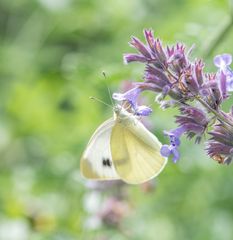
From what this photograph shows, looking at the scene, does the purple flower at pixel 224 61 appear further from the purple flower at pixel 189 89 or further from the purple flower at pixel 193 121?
the purple flower at pixel 193 121

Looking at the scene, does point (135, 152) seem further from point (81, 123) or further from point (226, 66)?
point (81, 123)

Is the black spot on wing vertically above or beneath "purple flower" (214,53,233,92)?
above

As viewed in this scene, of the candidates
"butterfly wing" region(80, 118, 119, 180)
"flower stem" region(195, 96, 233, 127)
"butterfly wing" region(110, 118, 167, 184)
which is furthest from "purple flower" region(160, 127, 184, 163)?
"butterfly wing" region(80, 118, 119, 180)

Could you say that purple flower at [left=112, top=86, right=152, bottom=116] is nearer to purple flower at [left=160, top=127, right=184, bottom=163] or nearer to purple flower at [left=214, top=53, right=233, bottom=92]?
purple flower at [left=160, top=127, right=184, bottom=163]

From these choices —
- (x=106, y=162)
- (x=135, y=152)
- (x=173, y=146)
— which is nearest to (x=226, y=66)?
(x=173, y=146)

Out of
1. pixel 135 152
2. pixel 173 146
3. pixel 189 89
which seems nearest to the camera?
pixel 189 89
